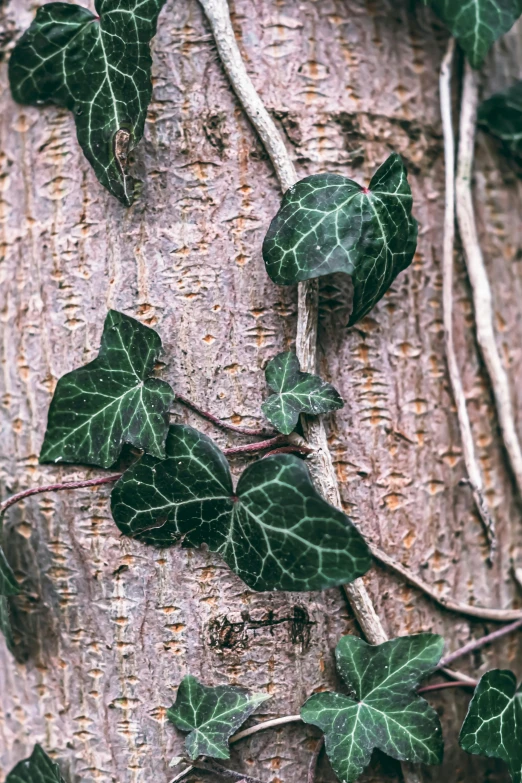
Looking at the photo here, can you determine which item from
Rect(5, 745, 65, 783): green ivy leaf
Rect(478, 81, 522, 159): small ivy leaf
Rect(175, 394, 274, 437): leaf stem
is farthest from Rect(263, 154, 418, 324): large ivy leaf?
Rect(5, 745, 65, 783): green ivy leaf

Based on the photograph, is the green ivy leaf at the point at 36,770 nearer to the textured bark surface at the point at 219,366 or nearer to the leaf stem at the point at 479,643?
the textured bark surface at the point at 219,366

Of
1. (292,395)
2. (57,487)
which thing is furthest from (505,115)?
(57,487)

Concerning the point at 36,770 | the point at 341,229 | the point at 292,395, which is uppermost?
the point at 341,229

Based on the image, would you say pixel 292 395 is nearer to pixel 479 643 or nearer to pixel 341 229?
pixel 341 229

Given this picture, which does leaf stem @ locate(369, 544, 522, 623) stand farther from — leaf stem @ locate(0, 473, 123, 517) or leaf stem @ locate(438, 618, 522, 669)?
leaf stem @ locate(0, 473, 123, 517)

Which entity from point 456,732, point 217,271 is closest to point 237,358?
point 217,271

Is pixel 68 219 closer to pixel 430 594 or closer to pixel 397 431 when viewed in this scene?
pixel 397 431
